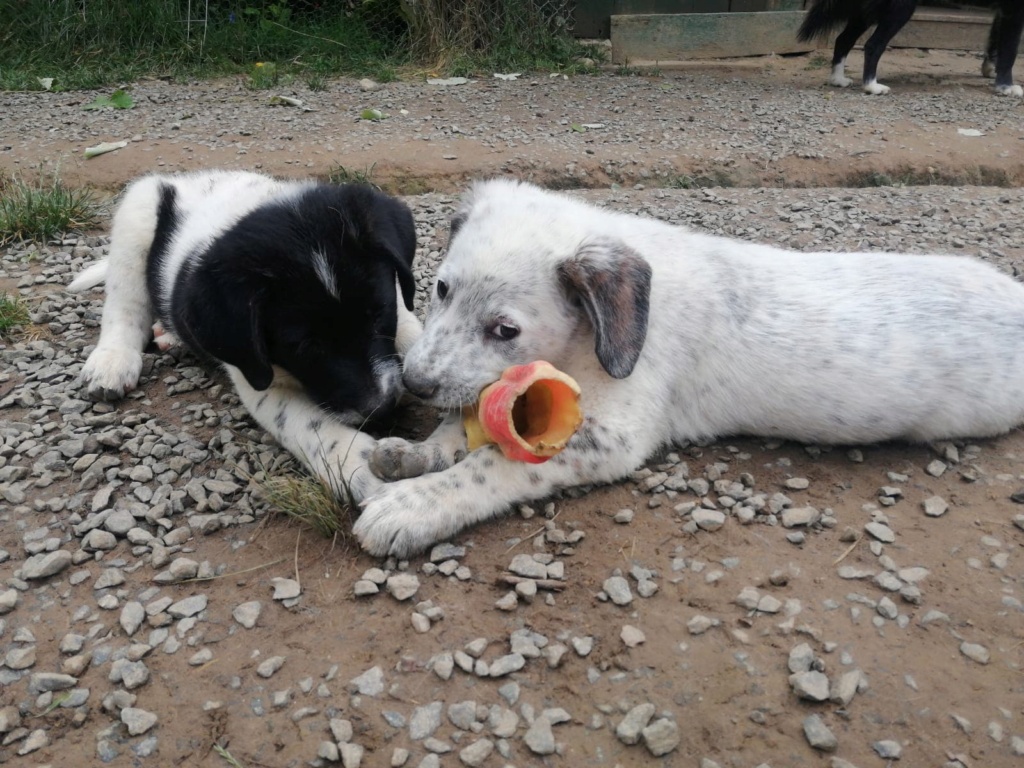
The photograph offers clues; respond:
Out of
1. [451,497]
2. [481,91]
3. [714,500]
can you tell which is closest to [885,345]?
[714,500]

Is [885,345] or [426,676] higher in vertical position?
[885,345]

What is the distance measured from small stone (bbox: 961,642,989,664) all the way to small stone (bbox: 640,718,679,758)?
90cm

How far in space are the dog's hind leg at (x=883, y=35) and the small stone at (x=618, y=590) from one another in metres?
8.91

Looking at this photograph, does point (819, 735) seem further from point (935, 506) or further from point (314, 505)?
point (314, 505)

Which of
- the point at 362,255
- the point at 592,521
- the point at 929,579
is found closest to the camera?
the point at 929,579

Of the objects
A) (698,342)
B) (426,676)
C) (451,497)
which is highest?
(698,342)

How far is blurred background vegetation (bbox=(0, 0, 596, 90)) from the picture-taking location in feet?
30.4

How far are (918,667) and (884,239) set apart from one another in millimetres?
3634

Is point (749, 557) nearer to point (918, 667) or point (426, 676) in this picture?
point (918, 667)

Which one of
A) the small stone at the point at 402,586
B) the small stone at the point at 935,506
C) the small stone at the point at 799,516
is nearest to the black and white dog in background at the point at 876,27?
the small stone at the point at 935,506

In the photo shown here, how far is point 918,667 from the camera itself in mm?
2297

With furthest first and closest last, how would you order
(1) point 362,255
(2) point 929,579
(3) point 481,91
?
(3) point 481,91 → (1) point 362,255 → (2) point 929,579

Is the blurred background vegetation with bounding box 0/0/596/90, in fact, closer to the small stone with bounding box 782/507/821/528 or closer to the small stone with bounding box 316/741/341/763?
the small stone with bounding box 782/507/821/528

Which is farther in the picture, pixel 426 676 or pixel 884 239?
pixel 884 239
